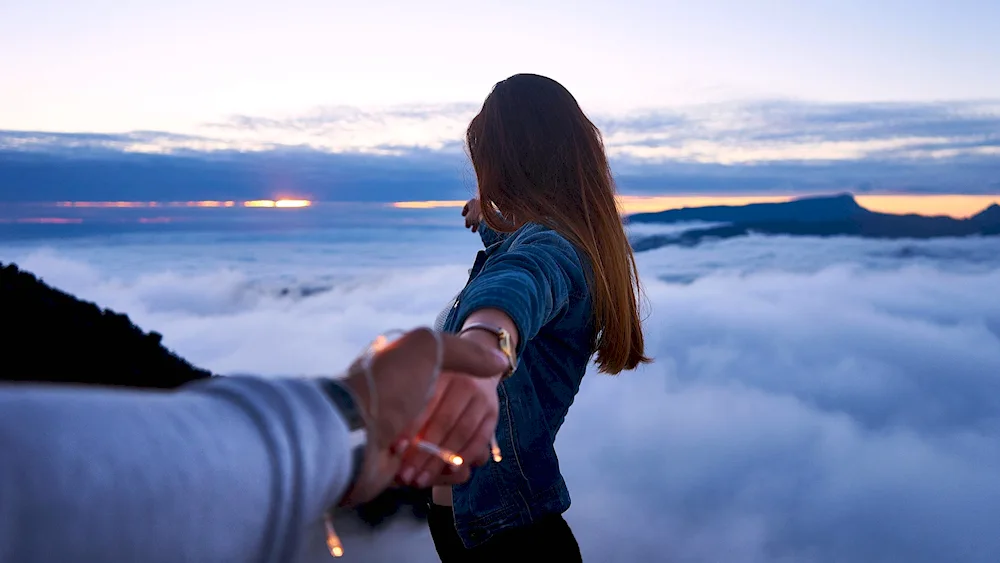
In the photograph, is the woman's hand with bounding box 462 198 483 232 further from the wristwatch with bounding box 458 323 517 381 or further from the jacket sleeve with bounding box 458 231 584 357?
the wristwatch with bounding box 458 323 517 381

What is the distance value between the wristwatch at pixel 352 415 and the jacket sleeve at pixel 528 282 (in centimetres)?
54

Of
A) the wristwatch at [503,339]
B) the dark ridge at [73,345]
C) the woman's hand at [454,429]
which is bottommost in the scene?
the dark ridge at [73,345]

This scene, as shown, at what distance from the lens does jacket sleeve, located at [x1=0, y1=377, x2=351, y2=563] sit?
1.80 ft

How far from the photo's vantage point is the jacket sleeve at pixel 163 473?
548 mm

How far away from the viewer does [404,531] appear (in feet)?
57.5

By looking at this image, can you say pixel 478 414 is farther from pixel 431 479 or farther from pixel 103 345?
pixel 103 345

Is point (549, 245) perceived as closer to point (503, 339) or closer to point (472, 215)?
point (503, 339)

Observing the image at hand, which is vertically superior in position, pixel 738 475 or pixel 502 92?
pixel 502 92

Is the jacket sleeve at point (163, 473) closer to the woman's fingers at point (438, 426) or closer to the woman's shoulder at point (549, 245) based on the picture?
the woman's fingers at point (438, 426)

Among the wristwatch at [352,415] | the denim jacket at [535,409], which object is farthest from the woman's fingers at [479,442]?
the denim jacket at [535,409]

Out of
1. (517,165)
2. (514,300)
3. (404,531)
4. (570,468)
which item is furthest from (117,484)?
(570,468)

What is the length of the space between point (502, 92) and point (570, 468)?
32367mm

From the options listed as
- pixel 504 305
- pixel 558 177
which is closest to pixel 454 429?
pixel 504 305

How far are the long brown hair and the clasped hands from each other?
855mm
